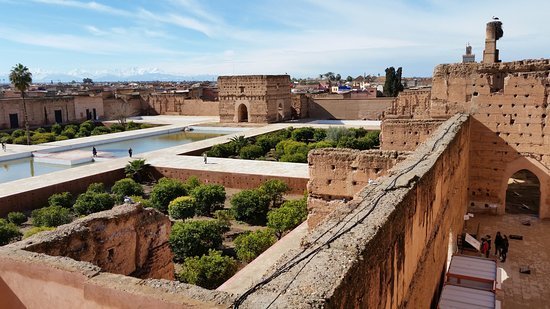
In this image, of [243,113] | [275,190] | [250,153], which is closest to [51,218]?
[275,190]

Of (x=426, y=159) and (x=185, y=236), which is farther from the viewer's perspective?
(x=185, y=236)

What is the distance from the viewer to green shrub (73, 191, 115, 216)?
44.1 feet

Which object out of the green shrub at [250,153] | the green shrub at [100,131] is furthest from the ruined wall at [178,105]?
the green shrub at [250,153]

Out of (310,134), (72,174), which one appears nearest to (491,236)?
(72,174)

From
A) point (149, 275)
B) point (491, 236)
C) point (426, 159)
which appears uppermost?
point (426, 159)

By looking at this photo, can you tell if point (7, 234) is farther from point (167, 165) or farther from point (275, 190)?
point (167, 165)

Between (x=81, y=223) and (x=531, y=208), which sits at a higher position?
(x=81, y=223)

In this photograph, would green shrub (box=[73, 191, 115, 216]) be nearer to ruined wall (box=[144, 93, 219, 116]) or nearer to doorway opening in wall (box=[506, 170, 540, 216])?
doorway opening in wall (box=[506, 170, 540, 216])

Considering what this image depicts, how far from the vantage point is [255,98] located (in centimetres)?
3581

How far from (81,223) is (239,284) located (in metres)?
3.01

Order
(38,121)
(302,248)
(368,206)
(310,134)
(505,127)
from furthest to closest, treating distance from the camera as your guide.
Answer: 1. (38,121)
2. (310,134)
3. (505,127)
4. (368,206)
5. (302,248)

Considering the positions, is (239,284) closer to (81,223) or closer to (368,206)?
(81,223)

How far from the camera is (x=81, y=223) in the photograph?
563cm

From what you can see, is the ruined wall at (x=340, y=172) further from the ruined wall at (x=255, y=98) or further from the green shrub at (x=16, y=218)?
the ruined wall at (x=255, y=98)
